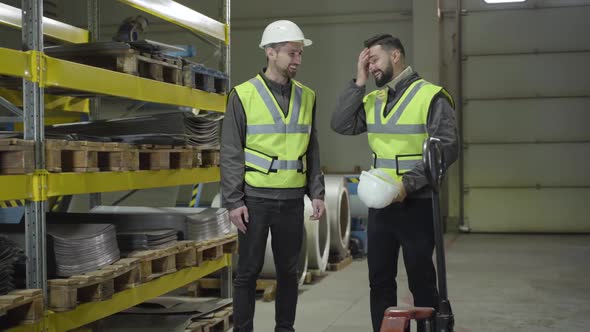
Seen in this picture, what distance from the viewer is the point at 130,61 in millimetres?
5523

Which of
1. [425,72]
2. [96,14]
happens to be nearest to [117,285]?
[96,14]

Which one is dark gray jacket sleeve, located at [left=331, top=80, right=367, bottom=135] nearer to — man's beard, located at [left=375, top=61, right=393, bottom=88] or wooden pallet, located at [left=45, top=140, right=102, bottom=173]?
man's beard, located at [left=375, top=61, right=393, bottom=88]

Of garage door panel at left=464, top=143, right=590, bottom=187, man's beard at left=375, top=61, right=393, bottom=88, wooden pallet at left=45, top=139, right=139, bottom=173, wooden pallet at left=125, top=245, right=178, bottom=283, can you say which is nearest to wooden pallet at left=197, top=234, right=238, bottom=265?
wooden pallet at left=125, top=245, right=178, bottom=283

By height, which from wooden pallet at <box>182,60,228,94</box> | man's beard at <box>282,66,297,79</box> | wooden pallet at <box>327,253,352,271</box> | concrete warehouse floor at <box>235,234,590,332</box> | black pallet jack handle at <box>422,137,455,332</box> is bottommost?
concrete warehouse floor at <box>235,234,590,332</box>

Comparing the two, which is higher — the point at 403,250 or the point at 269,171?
the point at 269,171

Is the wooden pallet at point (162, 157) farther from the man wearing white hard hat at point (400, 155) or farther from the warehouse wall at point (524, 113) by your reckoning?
the warehouse wall at point (524, 113)

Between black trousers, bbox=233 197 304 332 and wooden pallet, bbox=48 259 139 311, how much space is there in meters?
0.75

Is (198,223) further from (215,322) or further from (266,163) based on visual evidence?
(266,163)

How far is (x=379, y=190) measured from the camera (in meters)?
4.39

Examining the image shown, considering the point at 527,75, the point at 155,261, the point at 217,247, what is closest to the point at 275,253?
the point at 155,261

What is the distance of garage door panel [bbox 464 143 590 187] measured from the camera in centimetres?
1480

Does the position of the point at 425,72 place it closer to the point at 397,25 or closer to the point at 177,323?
the point at 397,25

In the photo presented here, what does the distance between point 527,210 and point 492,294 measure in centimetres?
671

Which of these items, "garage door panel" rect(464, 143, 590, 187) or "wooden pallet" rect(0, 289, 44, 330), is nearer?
"wooden pallet" rect(0, 289, 44, 330)
